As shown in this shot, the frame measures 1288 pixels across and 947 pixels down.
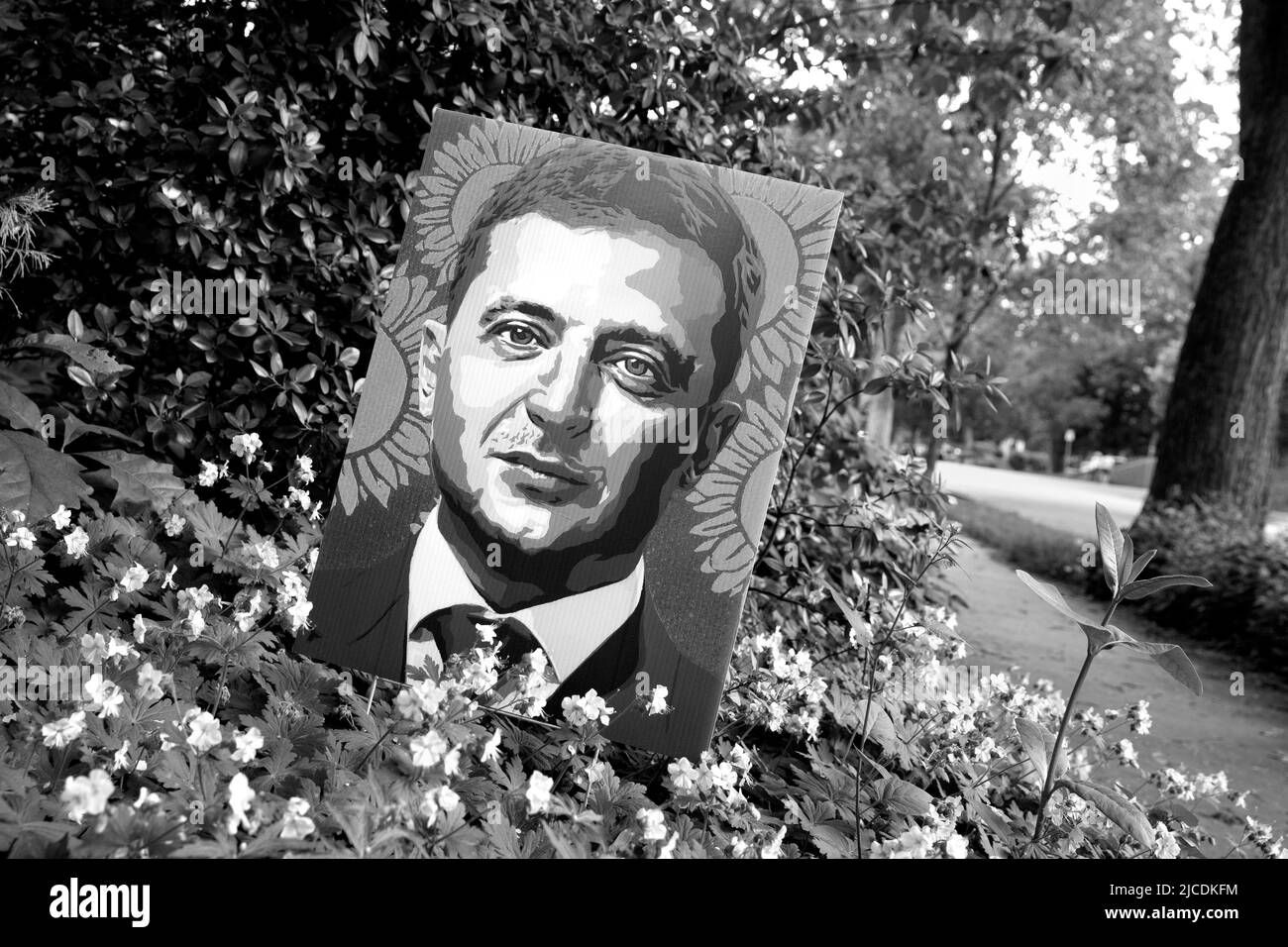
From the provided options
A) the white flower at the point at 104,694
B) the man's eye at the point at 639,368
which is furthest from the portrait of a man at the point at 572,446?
the white flower at the point at 104,694

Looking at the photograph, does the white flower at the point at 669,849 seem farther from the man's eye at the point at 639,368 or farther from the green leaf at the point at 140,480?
the green leaf at the point at 140,480

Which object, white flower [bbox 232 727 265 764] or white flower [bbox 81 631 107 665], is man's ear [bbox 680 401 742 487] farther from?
white flower [bbox 81 631 107 665]

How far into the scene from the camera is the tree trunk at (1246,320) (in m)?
9.36

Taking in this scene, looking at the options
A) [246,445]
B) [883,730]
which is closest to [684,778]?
[883,730]

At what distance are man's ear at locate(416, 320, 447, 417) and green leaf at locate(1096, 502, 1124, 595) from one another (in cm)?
174

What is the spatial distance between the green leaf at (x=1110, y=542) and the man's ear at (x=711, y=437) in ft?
3.03

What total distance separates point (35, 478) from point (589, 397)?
5.52 feet

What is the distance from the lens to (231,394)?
3.38 metres

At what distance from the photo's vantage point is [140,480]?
2.91m

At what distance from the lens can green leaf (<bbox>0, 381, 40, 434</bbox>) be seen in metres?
2.85
